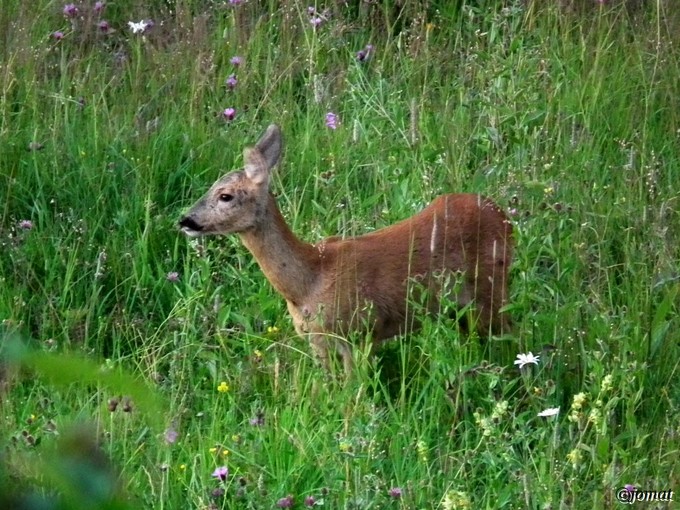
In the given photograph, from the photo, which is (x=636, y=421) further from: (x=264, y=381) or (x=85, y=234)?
(x=85, y=234)

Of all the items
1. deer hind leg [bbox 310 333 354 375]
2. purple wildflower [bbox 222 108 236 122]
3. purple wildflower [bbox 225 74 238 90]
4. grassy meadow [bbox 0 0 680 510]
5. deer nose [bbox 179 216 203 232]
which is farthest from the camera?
purple wildflower [bbox 225 74 238 90]

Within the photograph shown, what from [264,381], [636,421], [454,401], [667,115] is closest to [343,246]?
[264,381]

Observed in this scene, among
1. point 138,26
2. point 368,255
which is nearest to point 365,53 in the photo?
Result: point 138,26

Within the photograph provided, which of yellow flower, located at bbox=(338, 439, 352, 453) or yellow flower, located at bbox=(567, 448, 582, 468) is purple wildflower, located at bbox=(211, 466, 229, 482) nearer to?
yellow flower, located at bbox=(338, 439, 352, 453)

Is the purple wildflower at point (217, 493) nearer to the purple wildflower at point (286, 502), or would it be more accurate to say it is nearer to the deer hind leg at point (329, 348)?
the purple wildflower at point (286, 502)

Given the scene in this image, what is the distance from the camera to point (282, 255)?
4.33 meters

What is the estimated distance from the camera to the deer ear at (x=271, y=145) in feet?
14.7

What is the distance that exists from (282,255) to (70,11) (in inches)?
84.6

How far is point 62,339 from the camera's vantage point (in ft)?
12.8

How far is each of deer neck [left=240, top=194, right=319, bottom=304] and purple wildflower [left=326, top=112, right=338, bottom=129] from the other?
0.89 m

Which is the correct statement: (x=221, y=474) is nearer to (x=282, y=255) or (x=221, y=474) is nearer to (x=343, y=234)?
(x=343, y=234)

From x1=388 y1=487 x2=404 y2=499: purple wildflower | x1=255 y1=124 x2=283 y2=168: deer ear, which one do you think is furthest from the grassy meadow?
x1=255 y1=124 x2=283 y2=168: deer ear

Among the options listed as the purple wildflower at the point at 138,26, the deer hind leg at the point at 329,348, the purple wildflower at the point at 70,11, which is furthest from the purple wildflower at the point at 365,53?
the deer hind leg at the point at 329,348

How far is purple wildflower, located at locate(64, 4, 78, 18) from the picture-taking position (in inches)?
229
